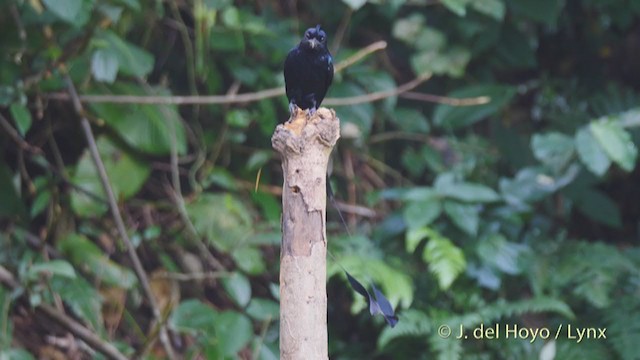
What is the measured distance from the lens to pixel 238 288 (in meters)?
2.95

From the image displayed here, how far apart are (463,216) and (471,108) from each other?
0.63 meters

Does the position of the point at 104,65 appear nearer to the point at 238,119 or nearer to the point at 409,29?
the point at 238,119

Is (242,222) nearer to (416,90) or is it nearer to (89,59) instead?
(89,59)

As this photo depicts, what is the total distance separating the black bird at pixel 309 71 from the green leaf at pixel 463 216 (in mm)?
1154

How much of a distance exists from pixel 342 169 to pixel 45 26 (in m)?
1.25

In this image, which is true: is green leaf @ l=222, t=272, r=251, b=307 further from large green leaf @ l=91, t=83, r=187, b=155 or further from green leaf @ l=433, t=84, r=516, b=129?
green leaf @ l=433, t=84, r=516, b=129

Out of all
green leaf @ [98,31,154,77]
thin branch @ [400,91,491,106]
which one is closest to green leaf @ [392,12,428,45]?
thin branch @ [400,91,491,106]

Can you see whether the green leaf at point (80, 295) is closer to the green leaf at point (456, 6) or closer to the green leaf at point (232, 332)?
the green leaf at point (232, 332)

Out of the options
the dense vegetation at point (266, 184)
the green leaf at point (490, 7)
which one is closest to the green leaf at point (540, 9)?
the dense vegetation at point (266, 184)

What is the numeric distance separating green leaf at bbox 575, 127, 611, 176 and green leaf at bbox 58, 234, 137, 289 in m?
1.50

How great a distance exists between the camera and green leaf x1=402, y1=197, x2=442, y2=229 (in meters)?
3.02

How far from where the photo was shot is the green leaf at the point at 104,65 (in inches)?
114

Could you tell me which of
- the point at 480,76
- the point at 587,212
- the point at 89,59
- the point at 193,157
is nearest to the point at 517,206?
the point at 587,212

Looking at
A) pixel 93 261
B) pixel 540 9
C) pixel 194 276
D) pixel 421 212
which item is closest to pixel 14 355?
pixel 93 261
